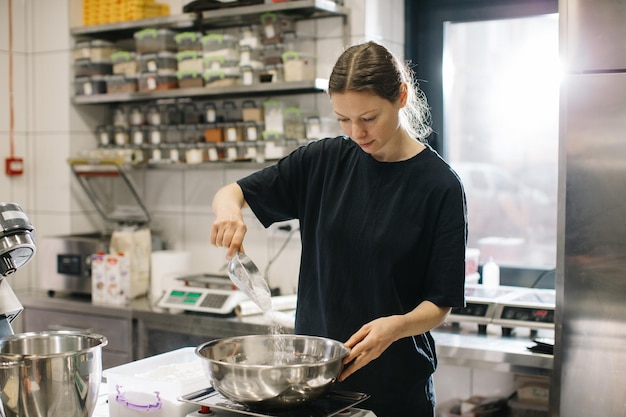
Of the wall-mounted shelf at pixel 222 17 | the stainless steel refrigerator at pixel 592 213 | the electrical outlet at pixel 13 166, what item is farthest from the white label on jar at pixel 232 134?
the stainless steel refrigerator at pixel 592 213

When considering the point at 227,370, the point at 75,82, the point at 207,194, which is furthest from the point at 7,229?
the point at 75,82

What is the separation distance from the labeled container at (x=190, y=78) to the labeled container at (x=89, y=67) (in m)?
0.60

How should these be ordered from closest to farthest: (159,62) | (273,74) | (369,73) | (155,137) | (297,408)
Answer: (297,408) < (369,73) < (273,74) < (159,62) < (155,137)

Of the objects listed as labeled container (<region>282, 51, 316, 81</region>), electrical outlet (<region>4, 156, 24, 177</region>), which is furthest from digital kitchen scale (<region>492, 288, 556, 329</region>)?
electrical outlet (<region>4, 156, 24, 177</region>)

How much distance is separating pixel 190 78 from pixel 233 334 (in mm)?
1344

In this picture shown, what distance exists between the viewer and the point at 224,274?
162 inches

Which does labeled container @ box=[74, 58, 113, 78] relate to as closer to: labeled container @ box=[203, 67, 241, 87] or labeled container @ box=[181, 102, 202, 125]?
labeled container @ box=[181, 102, 202, 125]

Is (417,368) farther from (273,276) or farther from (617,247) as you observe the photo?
(273,276)

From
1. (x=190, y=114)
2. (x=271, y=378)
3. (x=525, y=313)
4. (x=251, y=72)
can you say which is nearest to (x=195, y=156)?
(x=190, y=114)

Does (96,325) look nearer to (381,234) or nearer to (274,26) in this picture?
(274,26)

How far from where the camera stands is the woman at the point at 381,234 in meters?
1.97

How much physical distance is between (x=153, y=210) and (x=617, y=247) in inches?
105

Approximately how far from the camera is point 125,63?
14.1 ft

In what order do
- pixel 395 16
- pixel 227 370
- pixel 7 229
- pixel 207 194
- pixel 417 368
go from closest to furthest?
pixel 227 370 → pixel 7 229 → pixel 417 368 → pixel 395 16 → pixel 207 194
